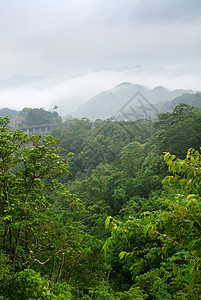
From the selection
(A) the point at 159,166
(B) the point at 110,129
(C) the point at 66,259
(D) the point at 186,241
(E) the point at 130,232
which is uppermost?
(B) the point at 110,129

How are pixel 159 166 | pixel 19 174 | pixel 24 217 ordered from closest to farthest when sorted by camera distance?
pixel 24 217, pixel 19 174, pixel 159 166

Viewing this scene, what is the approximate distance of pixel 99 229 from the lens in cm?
1345

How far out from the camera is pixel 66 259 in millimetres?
8375

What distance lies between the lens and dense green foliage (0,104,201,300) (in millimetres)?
2148

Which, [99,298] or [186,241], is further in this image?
[99,298]

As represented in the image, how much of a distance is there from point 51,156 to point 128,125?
1258 inches

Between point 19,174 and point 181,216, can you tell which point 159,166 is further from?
point 181,216

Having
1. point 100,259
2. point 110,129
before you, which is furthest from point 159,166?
point 110,129

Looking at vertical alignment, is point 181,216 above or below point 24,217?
above

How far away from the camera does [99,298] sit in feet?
18.8

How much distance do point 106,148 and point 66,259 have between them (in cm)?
2510

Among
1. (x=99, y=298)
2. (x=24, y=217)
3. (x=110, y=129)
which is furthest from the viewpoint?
(x=110, y=129)

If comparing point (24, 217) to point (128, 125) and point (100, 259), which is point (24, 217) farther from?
point (128, 125)

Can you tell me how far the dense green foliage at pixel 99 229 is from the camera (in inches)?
84.6
